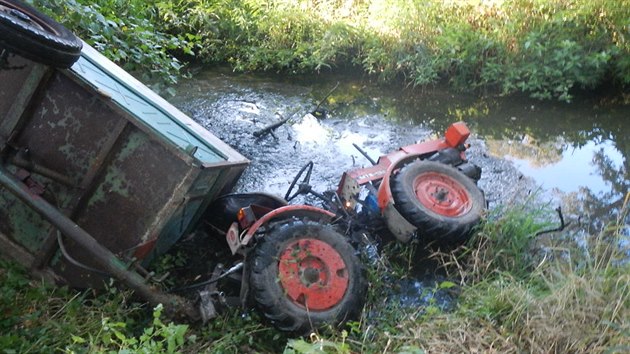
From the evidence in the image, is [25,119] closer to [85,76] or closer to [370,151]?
[85,76]

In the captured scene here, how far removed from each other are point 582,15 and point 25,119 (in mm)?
7763

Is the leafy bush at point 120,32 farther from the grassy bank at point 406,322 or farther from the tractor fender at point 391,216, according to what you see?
the tractor fender at point 391,216

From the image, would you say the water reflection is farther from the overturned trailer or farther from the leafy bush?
the overturned trailer

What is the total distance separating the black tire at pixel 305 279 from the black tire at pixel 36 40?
1.64 metres

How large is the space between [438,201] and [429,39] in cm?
492

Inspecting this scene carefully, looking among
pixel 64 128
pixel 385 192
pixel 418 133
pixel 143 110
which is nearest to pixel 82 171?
pixel 64 128

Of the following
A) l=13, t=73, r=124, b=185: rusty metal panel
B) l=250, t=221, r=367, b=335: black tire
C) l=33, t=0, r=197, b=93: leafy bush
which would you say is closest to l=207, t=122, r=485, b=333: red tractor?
l=250, t=221, r=367, b=335: black tire

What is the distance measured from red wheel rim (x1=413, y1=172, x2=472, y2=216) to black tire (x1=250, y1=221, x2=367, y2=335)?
3.61 ft

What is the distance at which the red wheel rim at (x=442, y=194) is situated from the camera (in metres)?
4.53

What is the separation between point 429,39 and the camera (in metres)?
8.80

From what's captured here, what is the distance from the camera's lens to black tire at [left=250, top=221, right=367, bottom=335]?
11.2ft

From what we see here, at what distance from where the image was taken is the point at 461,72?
27.8 feet

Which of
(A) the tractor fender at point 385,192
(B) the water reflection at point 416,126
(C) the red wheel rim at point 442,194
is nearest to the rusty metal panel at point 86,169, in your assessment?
(A) the tractor fender at point 385,192

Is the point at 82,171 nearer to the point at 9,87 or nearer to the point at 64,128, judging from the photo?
the point at 64,128
